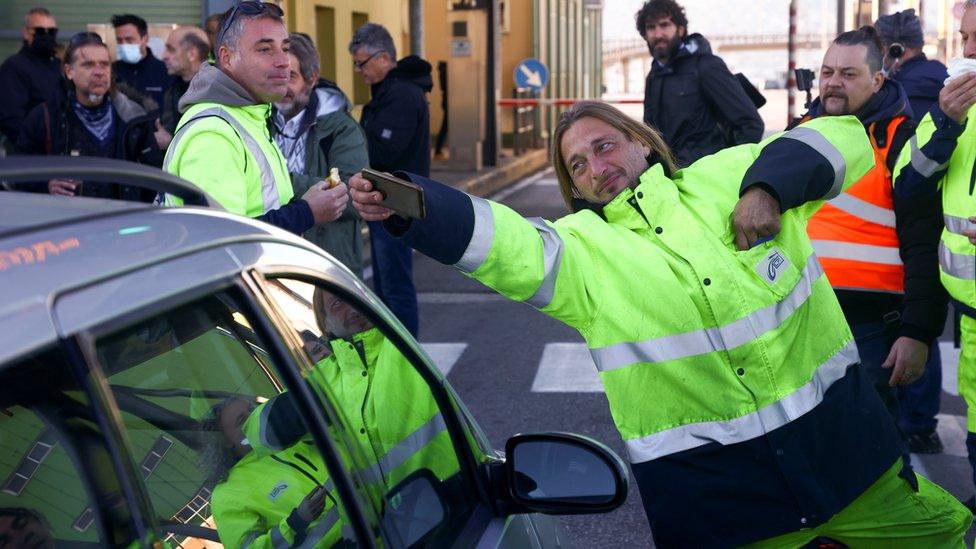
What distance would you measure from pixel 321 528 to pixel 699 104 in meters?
6.11

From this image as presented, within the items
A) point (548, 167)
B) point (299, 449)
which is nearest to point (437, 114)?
point (548, 167)

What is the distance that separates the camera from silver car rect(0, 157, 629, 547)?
1409 mm

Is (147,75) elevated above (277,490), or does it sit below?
above

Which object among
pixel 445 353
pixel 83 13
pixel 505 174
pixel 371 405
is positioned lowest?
pixel 505 174

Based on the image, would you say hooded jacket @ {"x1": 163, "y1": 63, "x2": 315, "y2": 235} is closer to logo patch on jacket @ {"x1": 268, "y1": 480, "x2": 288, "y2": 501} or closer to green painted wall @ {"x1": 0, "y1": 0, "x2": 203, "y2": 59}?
logo patch on jacket @ {"x1": 268, "y1": 480, "x2": 288, "y2": 501}

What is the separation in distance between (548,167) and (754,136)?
713 inches

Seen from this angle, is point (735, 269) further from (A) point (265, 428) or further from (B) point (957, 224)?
(B) point (957, 224)

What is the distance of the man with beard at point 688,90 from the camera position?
298 inches

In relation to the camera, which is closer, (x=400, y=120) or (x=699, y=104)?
(x=400, y=120)

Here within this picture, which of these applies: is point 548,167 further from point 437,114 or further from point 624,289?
point 624,289

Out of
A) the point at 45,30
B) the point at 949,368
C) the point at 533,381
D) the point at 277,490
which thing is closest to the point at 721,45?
the point at 45,30

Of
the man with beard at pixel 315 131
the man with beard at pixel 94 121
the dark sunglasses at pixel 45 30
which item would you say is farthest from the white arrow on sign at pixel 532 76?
the man with beard at pixel 315 131

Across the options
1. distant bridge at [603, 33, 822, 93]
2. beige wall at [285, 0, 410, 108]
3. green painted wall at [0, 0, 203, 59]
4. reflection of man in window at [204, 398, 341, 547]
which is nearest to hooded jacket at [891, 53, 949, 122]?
reflection of man in window at [204, 398, 341, 547]

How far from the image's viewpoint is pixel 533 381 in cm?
729
